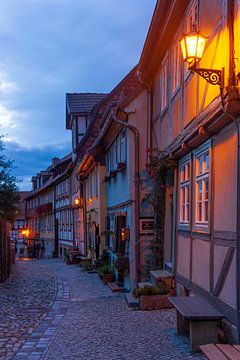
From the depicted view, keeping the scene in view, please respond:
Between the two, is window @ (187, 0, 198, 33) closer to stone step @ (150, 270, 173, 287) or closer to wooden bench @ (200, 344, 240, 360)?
wooden bench @ (200, 344, 240, 360)

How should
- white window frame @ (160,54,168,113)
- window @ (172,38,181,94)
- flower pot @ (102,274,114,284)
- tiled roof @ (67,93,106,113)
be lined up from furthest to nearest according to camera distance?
tiled roof @ (67,93,106,113) → flower pot @ (102,274,114,284) → white window frame @ (160,54,168,113) → window @ (172,38,181,94)

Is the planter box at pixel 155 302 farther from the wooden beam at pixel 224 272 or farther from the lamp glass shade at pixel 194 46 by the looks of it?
the lamp glass shade at pixel 194 46

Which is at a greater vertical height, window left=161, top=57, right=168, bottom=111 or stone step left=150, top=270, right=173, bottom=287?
window left=161, top=57, right=168, bottom=111

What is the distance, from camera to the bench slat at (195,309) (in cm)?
713

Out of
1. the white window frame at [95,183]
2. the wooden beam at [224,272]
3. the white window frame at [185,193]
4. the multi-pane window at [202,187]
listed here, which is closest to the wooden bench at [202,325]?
the wooden beam at [224,272]

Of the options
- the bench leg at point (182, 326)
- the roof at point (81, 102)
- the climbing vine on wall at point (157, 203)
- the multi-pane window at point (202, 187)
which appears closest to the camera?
the bench leg at point (182, 326)

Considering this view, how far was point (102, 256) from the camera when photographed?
2161 cm

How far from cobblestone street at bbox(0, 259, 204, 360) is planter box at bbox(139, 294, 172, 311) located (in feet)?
0.84

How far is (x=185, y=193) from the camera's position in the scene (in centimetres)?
1088

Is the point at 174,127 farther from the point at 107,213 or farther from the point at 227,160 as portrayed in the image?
the point at 107,213

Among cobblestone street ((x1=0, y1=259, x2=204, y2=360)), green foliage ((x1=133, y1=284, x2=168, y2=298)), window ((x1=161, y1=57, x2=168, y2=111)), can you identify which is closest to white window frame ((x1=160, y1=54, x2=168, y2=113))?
window ((x1=161, y1=57, x2=168, y2=111))

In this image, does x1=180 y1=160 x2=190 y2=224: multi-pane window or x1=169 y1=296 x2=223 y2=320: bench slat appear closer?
x1=169 y1=296 x2=223 y2=320: bench slat

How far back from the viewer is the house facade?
22.5 ft

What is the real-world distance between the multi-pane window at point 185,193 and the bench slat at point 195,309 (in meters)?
2.21
